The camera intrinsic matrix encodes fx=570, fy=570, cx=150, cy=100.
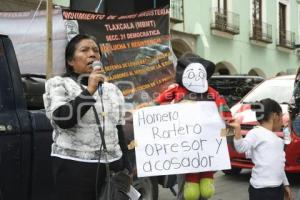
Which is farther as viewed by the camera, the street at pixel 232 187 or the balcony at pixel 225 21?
the balcony at pixel 225 21

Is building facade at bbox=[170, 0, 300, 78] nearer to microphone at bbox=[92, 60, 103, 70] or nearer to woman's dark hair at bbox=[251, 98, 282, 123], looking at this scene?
woman's dark hair at bbox=[251, 98, 282, 123]

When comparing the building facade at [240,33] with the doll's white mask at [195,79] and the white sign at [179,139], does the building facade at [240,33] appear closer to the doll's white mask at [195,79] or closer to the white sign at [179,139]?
the doll's white mask at [195,79]

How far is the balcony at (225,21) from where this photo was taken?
23.2m

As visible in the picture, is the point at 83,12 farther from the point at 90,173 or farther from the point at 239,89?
the point at 239,89

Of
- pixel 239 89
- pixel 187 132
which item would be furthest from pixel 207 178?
pixel 239 89

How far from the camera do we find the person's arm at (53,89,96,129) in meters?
3.02

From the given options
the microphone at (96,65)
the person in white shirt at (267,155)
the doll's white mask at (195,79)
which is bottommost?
the person in white shirt at (267,155)

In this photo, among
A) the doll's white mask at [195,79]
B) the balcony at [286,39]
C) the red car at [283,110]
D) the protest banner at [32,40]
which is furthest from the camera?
the balcony at [286,39]

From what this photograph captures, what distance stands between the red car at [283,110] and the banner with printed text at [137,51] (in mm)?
1544

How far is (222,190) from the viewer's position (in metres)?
7.67

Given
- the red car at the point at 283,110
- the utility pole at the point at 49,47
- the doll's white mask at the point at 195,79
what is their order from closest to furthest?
the doll's white mask at the point at 195,79 → the utility pole at the point at 49,47 → the red car at the point at 283,110

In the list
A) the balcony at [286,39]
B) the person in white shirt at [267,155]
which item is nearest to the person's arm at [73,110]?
the person in white shirt at [267,155]

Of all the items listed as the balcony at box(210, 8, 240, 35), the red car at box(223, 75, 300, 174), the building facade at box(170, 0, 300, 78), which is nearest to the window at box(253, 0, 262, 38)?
the building facade at box(170, 0, 300, 78)

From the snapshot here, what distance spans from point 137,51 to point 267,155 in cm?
267
